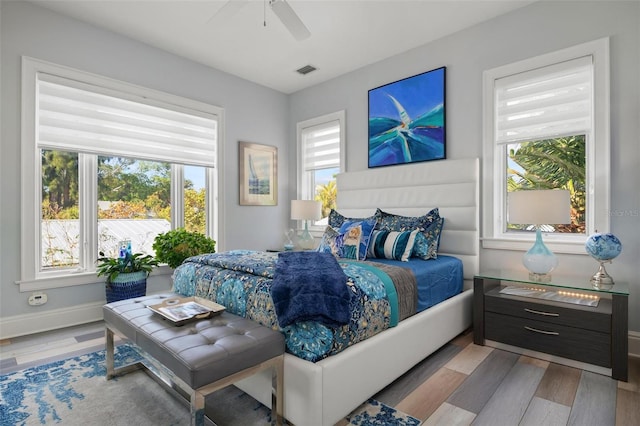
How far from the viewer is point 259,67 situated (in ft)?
13.6

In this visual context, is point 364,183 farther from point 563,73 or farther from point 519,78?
point 563,73

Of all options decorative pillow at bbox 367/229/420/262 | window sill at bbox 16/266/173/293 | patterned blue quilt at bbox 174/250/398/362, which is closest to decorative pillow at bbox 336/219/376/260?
decorative pillow at bbox 367/229/420/262

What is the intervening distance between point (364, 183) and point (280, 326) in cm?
261

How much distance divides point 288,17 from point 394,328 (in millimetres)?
2175

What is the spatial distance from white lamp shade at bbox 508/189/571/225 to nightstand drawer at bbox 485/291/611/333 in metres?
0.60

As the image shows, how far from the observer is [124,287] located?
3.17 metres

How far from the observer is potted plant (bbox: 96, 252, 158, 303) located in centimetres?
315

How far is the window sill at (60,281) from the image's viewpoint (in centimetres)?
292

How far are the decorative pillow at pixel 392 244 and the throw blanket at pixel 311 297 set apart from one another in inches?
44.5

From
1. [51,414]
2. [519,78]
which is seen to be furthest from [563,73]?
[51,414]

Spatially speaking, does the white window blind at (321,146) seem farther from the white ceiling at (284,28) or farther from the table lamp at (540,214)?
the table lamp at (540,214)

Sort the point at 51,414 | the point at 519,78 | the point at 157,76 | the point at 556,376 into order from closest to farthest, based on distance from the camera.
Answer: the point at 51,414 → the point at 556,376 → the point at 519,78 → the point at 157,76

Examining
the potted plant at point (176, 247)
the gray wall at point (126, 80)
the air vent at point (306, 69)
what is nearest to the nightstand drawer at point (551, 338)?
the potted plant at point (176, 247)

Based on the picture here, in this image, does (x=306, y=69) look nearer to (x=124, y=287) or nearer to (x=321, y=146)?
(x=321, y=146)
